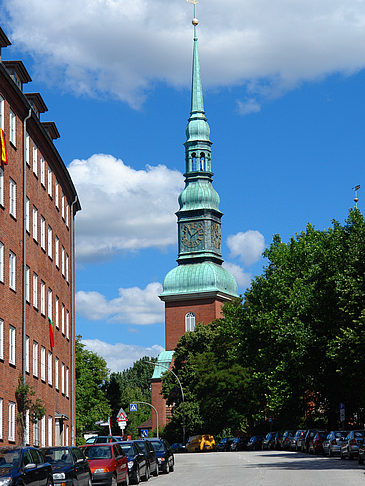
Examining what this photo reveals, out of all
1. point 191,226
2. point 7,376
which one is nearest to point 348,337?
point 7,376

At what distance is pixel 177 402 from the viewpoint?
8725 cm

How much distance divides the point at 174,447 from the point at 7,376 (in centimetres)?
4153

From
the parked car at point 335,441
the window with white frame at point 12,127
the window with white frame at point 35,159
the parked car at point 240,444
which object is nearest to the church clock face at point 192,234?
the parked car at point 240,444

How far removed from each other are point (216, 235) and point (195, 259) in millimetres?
4380

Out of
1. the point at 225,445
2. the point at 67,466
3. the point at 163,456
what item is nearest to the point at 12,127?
the point at 163,456

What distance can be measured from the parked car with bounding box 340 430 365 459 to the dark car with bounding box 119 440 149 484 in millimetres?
10790

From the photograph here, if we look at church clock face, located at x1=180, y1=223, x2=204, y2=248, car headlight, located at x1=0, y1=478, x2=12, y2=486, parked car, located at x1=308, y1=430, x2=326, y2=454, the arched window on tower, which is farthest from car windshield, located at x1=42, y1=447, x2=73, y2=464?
church clock face, located at x1=180, y1=223, x2=204, y2=248

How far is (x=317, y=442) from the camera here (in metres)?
49.2

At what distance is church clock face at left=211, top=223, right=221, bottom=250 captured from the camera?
11303 centimetres

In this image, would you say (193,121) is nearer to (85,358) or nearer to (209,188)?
(209,188)

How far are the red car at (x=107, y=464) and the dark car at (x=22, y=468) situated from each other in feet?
20.0

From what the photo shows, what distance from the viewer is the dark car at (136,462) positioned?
97.0 ft

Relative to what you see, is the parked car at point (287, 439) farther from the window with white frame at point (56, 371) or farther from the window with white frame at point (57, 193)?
the window with white frame at point (57, 193)

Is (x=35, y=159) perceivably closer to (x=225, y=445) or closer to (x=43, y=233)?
(x=43, y=233)
